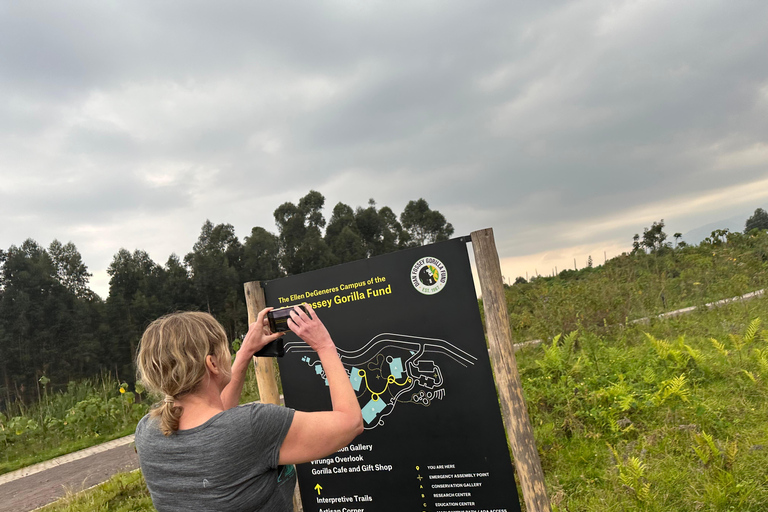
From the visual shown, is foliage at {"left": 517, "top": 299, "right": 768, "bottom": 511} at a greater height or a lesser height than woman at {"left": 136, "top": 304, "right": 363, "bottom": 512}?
lesser

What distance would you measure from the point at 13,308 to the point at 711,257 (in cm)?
3539

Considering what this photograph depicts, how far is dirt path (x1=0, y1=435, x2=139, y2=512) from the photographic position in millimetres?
6404

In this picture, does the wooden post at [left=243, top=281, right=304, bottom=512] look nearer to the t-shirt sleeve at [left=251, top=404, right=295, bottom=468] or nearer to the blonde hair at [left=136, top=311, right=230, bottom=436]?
the blonde hair at [left=136, top=311, right=230, bottom=436]

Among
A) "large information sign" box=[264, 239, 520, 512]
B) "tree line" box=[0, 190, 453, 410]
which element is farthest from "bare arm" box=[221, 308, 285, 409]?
"tree line" box=[0, 190, 453, 410]

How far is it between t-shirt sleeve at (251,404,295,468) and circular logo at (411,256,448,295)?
63.1 inches

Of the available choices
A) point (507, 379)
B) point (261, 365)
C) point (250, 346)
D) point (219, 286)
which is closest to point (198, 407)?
point (250, 346)

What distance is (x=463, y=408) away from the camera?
3133 millimetres

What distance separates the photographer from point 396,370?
3.33 metres

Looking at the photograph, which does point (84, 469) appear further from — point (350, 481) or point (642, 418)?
point (642, 418)

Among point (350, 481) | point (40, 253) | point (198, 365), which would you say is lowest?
point (350, 481)

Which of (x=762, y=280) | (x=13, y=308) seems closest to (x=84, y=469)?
(x=762, y=280)

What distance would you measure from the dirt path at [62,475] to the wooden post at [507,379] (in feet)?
18.4

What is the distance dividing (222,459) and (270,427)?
0.61 feet

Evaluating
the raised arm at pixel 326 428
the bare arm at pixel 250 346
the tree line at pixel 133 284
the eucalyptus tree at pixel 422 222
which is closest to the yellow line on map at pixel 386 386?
the bare arm at pixel 250 346
